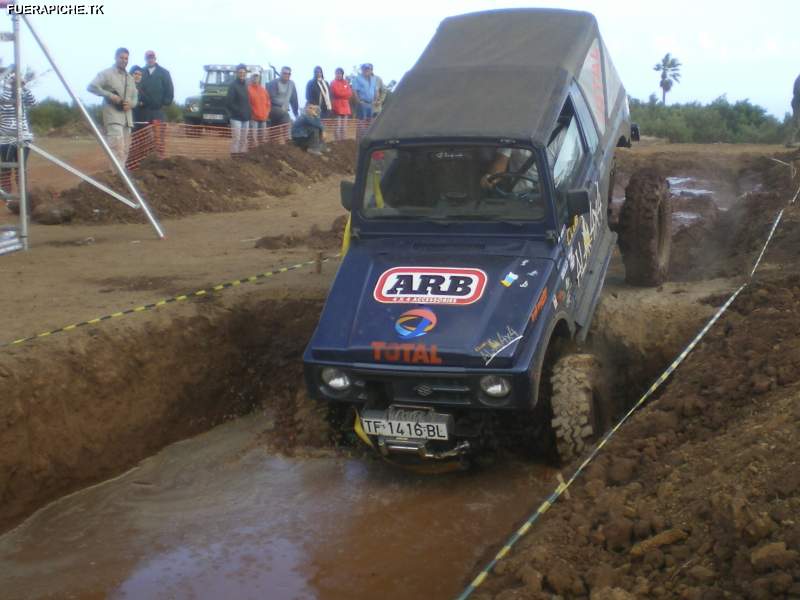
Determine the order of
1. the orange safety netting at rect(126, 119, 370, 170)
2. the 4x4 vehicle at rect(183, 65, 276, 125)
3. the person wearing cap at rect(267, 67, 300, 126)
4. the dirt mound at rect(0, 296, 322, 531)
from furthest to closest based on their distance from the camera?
the 4x4 vehicle at rect(183, 65, 276, 125)
the person wearing cap at rect(267, 67, 300, 126)
the orange safety netting at rect(126, 119, 370, 170)
the dirt mound at rect(0, 296, 322, 531)

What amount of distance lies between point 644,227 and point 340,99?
15003 millimetres

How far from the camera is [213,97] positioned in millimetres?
24375

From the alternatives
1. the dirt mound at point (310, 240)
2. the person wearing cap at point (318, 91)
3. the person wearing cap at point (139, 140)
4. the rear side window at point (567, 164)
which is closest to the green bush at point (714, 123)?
the person wearing cap at point (318, 91)

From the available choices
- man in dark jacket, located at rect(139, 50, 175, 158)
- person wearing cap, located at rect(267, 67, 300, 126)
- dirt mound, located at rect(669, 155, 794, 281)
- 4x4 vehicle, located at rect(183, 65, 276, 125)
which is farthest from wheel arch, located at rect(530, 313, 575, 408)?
4x4 vehicle, located at rect(183, 65, 276, 125)

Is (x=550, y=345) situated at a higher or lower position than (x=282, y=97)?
lower

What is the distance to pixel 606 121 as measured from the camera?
841cm

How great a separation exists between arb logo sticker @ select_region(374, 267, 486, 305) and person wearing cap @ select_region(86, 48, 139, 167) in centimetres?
823

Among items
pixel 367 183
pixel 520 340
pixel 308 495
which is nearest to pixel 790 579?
pixel 520 340

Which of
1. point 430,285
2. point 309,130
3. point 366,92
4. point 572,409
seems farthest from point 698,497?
point 366,92

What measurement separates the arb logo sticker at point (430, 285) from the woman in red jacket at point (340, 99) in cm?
1634

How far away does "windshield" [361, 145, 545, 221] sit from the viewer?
260 inches

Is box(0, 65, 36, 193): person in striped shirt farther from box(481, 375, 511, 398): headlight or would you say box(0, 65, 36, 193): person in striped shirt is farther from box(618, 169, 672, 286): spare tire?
box(481, 375, 511, 398): headlight

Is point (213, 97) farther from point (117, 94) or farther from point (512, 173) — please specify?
point (512, 173)

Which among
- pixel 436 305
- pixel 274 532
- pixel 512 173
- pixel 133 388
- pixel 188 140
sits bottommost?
pixel 274 532
